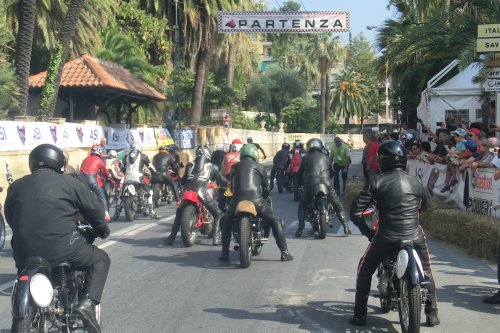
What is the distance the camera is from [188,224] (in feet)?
38.8

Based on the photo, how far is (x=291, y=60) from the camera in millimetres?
84188

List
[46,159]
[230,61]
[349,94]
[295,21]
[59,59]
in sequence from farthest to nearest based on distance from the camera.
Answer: [349,94]
[230,61]
[295,21]
[59,59]
[46,159]

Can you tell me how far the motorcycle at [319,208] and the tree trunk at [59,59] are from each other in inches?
587

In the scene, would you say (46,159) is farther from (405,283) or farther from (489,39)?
(489,39)

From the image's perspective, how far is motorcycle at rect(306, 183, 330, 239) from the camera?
503 inches

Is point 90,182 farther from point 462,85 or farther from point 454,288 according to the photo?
point 462,85

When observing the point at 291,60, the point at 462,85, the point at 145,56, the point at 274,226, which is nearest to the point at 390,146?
the point at 274,226

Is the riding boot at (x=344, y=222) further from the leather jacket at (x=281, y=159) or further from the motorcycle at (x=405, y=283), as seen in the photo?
the leather jacket at (x=281, y=159)

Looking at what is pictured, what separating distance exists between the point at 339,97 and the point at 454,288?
83908mm

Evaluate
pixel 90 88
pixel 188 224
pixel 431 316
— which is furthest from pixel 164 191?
pixel 431 316

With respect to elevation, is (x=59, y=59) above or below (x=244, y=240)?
above

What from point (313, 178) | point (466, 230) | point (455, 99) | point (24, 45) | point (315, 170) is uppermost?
point (24, 45)

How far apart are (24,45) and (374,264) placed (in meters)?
20.2

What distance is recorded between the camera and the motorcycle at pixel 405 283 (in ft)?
20.1
